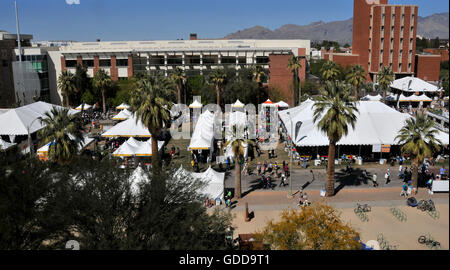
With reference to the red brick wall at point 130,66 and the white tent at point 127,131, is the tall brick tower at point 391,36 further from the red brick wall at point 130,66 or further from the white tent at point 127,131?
the white tent at point 127,131

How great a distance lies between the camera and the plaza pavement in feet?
68.8

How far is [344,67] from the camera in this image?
308 ft

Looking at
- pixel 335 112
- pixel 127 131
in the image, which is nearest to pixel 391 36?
pixel 127 131

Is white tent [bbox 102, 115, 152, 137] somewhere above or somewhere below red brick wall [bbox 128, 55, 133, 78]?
below

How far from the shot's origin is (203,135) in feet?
122

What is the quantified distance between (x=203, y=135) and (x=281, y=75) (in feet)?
106

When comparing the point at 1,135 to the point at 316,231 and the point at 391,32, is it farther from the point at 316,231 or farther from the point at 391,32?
the point at 391,32

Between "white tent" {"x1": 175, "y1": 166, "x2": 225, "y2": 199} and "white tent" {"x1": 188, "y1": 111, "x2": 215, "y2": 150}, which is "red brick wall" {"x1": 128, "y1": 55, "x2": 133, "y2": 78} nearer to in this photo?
"white tent" {"x1": 188, "y1": 111, "x2": 215, "y2": 150}

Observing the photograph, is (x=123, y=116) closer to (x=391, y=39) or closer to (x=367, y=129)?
(x=367, y=129)

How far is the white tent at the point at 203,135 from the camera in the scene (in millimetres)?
34994

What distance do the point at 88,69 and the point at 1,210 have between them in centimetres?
6216

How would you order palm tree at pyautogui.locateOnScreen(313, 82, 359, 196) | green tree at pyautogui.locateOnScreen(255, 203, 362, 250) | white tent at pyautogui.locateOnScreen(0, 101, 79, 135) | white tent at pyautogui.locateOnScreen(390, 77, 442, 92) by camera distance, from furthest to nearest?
1. white tent at pyautogui.locateOnScreen(390, 77, 442, 92)
2. white tent at pyautogui.locateOnScreen(0, 101, 79, 135)
3. palm tree at pyautogui.locateOnScreen(313, 82, 359, 196)
4. green tree at pyautogui.locateOnScreen(255, 203, 362, 250)

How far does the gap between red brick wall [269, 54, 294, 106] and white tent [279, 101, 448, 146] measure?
87.1ft

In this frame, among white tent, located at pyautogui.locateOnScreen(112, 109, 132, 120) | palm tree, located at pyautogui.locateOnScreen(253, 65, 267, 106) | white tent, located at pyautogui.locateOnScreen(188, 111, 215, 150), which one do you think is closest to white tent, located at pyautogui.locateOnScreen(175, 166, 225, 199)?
white tent, located at pyautogui.locateOnScreen(188, 111, 215, 150)
